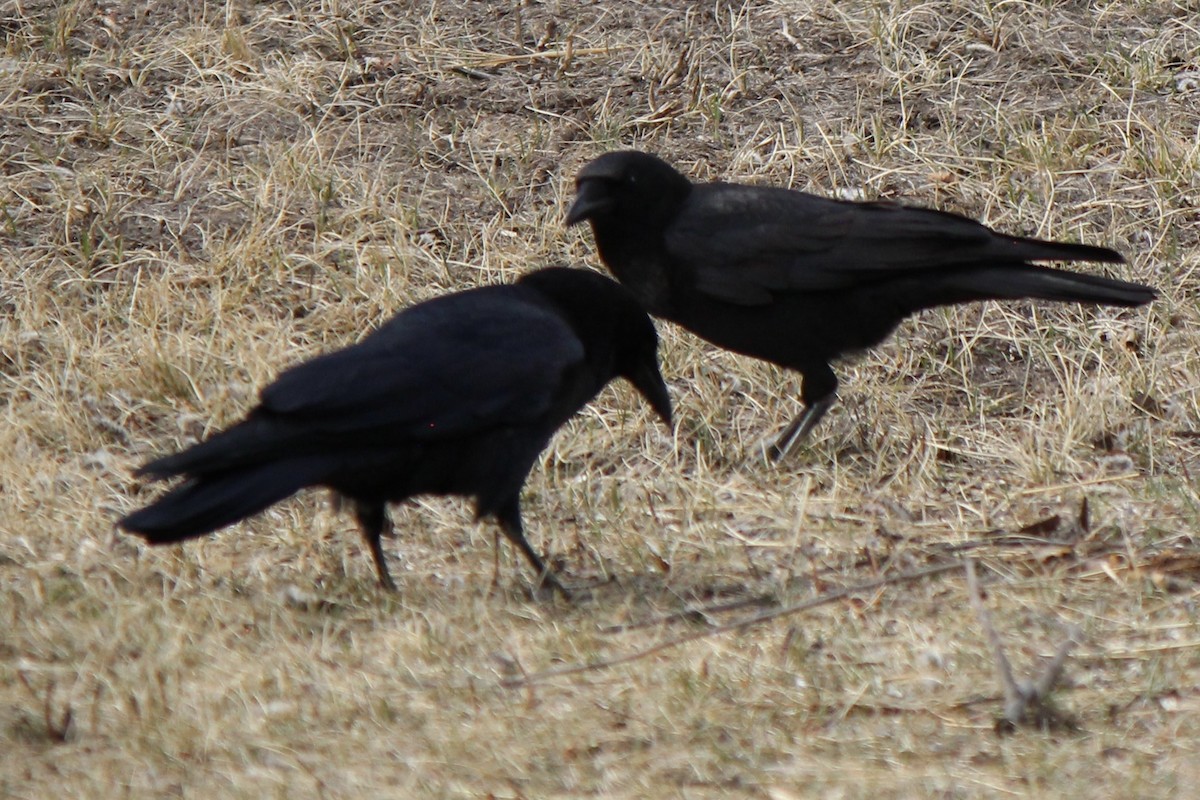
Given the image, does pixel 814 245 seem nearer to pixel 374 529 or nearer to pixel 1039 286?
pixel 1039 286

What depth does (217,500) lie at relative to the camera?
401 centimetres

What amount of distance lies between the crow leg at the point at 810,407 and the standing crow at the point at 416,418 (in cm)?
94

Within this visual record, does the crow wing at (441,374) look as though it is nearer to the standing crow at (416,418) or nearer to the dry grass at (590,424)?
the standing crow at (416,418)

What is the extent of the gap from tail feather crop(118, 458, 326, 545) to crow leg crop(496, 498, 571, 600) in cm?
64

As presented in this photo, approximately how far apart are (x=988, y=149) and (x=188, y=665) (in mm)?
4710

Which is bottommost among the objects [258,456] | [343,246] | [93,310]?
[258,456]

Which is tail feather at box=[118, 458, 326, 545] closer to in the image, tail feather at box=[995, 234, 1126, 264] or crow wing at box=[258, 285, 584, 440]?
crow wing at box=[258, 285, 584, 440]

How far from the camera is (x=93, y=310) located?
6605 mm

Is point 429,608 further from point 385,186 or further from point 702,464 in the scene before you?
point 385,186

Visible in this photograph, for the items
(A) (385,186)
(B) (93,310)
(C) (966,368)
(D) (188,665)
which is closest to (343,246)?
(A) (385,186)

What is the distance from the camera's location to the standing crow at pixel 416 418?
4.08 metres

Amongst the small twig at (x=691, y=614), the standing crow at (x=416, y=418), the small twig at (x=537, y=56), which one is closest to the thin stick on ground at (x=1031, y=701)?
the small twig at (x=691, y=614)

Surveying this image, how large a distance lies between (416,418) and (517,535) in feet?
1.71

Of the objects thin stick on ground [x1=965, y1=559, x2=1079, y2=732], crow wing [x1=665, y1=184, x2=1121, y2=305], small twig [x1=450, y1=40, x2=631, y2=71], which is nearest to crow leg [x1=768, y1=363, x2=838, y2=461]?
crow wing [x1=665, y1=184, x2=1121, y2=305]
